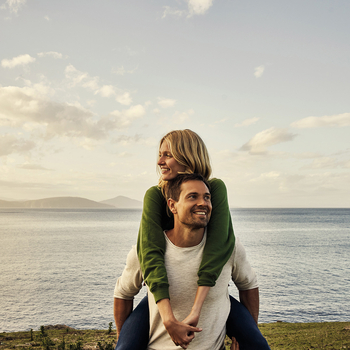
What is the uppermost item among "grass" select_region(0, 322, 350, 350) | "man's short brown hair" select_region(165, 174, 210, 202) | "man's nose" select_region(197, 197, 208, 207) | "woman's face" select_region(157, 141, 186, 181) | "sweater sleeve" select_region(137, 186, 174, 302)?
"woman's face" select_region(157, 141, 186, 181)

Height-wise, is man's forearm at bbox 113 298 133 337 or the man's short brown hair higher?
the man's short brown hair

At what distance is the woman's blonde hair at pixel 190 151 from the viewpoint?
2945mm

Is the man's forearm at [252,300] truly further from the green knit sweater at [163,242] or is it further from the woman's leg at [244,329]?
the green knit sweater at [163,242]

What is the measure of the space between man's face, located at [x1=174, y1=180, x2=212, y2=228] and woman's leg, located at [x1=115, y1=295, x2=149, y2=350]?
0.91 m

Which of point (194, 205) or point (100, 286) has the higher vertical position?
point (194, 205)

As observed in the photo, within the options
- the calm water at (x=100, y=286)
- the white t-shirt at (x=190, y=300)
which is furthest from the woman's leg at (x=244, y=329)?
the calm water at (x=100, y=286)

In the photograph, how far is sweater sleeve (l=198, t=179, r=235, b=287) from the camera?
240 cm

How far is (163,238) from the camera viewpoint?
265cm

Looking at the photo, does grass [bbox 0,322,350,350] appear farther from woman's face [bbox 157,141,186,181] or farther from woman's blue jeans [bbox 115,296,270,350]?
woman's face [bbox 157,141,186,181]

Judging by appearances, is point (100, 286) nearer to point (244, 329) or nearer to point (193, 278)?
point (244, 329)

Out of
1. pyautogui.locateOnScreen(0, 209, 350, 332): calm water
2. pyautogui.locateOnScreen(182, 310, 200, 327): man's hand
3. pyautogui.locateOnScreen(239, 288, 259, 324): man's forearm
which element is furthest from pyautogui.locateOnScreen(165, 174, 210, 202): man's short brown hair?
pyautogui.locateOnScreen(0, 209, 350, 332): calm water

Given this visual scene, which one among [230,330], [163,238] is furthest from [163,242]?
[230,330]

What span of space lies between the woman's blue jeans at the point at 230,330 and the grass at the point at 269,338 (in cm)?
602

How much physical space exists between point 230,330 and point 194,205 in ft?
3.90
